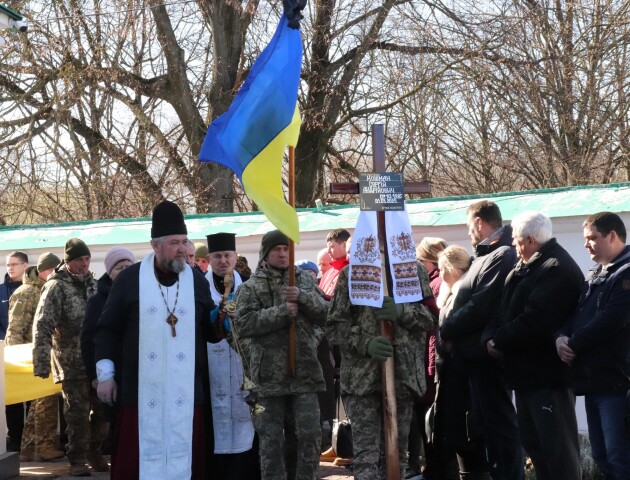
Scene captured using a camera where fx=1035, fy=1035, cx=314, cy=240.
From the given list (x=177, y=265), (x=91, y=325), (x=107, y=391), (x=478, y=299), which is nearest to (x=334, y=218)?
(x=91, y=325)

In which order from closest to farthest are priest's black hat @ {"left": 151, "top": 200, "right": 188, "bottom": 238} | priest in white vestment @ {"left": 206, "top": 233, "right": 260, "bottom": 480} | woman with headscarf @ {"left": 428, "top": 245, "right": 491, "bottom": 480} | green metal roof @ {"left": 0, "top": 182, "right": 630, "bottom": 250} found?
priest's black hat @ {"left": 151, "top": 200, "right": 188, "bottom": 238}
priest in white vestment @ {"left": 206, "top": 233, "right": 260, "bottom": 480}
woman with headscarf @ {"left": 428, "top": 245, "right": 491, "bottom": 480}
green metal roof @ {"left": 0, "top": 182, "right": 630, "bottom": 250}

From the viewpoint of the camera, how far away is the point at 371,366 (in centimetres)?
728

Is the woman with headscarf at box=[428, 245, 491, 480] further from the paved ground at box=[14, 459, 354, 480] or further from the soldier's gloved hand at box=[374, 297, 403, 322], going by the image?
the paved ground at box=[14, 459, 354, 480]

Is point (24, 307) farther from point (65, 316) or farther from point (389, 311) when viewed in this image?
point (389, 311)

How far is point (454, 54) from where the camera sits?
734 inches

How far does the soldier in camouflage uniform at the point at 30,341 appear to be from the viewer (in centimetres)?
1029

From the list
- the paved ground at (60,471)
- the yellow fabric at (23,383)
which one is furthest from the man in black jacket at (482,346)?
the yellow fabric at (23,383)

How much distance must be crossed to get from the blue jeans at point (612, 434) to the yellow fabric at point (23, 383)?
5455 mm

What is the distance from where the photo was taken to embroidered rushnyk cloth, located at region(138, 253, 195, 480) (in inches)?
255

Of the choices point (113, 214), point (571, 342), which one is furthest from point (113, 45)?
point (571, 342)

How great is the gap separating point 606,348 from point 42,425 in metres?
6.07

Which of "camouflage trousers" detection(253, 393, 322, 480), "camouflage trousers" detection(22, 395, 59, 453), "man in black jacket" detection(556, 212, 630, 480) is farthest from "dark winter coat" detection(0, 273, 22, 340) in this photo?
"man in black jacket" detection(556, 212, 630, 480)

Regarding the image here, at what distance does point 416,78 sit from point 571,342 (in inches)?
523

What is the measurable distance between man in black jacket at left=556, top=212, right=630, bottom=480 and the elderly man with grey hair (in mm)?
155
